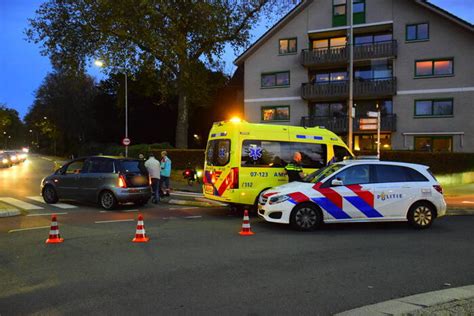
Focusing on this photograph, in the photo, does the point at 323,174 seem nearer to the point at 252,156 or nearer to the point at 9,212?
the point at 252,156

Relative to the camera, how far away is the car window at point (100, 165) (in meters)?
13.4

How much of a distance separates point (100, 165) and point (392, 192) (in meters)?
8.75

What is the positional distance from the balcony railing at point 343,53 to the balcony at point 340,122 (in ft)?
13.4

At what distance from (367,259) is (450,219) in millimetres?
6073

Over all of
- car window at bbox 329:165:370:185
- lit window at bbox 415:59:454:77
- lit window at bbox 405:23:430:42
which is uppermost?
lit window at bbox 405:23:430:42

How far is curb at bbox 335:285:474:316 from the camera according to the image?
14.8 feet

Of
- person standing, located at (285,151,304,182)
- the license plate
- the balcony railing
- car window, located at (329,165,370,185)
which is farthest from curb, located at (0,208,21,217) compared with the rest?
the balcony railing

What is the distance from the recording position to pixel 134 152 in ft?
111

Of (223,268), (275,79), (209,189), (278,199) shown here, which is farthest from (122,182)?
(275,79)

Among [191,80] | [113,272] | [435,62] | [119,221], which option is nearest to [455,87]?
[435,62]

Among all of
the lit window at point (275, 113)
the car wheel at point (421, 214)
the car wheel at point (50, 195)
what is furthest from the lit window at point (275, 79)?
the car wheel at point (421, 214)

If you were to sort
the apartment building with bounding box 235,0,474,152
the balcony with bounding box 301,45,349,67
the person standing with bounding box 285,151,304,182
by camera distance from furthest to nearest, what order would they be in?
1. the balcony with bounding box 301,45,349,67
2. the apartment building with bounding box 235,0,474,152
3. the person standing with bounding box 285,151,304,182

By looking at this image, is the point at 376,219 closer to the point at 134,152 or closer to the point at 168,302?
the point at 168,302

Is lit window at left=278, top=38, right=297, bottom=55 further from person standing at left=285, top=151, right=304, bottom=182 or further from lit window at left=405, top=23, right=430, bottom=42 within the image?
person standing at left=285, top=151, right=304, bottom=182
